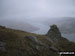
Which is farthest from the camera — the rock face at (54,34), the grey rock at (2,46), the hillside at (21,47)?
the rock face at (54,34)

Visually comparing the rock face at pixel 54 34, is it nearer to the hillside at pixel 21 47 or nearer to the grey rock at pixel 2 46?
the hillside at pixel 21 47

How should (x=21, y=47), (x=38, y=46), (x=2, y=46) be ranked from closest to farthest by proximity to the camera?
(x=2, y=46)
(x=21, y=47)
(x=38, y=46)

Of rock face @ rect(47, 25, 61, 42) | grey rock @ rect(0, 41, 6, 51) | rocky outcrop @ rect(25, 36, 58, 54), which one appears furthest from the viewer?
rock face @ rect(47, 25, 61, 42)

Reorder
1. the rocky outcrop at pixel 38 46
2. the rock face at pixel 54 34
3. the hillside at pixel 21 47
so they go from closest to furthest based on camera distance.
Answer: the hillside at pixel 21 47 < the rocky outcrop at pixel 38 46 < the rock face at pixel 54 34

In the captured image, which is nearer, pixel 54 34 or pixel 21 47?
pixel 21 47

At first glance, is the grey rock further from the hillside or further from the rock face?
the rock face

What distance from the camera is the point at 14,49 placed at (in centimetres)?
3095

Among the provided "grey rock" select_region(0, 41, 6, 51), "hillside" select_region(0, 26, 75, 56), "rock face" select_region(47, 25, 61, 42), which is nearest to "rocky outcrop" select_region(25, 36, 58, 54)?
"hillside" select_region(0, 26, 75, 56)

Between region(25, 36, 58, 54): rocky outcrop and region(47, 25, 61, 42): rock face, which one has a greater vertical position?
region(47, 25, 61, 42): rock face

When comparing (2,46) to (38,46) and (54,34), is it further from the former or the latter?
(54,34)

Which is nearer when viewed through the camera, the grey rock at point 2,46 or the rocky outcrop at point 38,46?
the grey rock at point 2,46

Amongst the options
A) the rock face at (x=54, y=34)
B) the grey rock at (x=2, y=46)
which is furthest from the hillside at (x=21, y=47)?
the rock face at (x=54, y=34)

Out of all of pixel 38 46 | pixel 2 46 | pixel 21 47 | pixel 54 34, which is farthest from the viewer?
pixel 54 34

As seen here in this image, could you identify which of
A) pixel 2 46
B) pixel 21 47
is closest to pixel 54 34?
pixel 21 47
